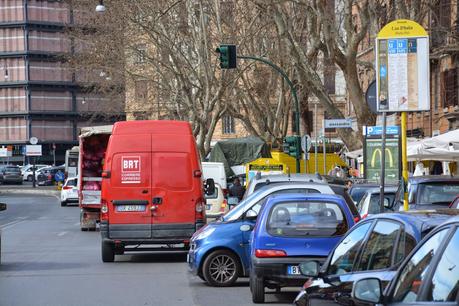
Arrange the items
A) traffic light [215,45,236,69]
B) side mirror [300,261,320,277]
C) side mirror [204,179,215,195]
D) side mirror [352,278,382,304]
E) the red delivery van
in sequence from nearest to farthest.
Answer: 1. side mirror [352,278,382,304]
2. side mirror [300,261,320,277]
3. the red delivery van
4. side mirror [204,179,215,195]
5. traffic light [215,45,236,69]

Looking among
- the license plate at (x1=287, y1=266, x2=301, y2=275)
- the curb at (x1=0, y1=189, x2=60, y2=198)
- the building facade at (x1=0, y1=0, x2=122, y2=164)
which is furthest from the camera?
the building facade at (x1=0, y1=0, x2=122, y2=164)

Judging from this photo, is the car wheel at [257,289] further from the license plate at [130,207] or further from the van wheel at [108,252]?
the van wheel at [108,252]

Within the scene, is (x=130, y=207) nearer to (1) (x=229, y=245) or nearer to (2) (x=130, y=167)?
(2) (x=130, y=167)

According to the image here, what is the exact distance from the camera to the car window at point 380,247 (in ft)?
22.4

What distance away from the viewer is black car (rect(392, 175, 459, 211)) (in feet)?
55.6

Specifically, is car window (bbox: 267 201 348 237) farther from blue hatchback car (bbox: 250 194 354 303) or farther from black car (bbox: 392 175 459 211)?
black car (bbox: 392 175 459 211)

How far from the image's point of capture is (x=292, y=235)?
484 inches

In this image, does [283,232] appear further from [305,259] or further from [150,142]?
[150,142]

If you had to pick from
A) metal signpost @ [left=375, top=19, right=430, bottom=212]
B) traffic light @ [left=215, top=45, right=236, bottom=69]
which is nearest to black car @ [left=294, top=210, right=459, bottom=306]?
metal signpost @ [left=375, top=19, right=430, bottom=212]

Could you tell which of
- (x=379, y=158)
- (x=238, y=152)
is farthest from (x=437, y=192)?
(x=238, y=152)

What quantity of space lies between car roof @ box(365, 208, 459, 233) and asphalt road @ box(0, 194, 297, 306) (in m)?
6.22

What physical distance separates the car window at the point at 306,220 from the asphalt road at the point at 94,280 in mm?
1166

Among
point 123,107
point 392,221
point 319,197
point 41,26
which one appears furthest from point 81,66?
point 41,26

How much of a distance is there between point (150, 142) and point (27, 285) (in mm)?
4578
